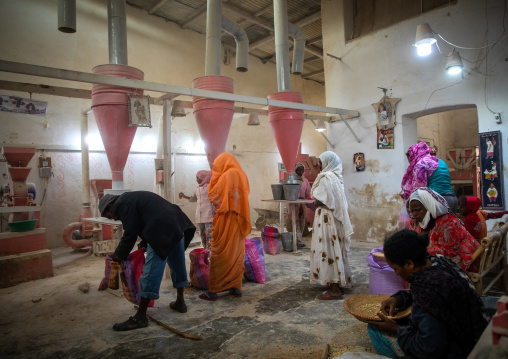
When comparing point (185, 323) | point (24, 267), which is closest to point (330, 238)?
point (185, 323)

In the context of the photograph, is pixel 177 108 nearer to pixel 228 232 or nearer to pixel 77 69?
pixel 228 232

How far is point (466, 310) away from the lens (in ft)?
5.16

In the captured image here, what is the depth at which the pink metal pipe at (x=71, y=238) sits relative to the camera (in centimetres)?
654

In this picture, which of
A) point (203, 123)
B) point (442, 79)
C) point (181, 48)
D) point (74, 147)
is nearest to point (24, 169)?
point (74, 147)

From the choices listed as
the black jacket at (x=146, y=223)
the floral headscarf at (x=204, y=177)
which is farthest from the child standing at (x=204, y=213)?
the black jacket at (x=146, y=223)

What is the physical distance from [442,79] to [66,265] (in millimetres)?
7691

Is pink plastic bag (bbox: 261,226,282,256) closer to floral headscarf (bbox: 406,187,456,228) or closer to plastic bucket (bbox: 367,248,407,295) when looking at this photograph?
plastic bucket (bbox: 367,248,407,295)

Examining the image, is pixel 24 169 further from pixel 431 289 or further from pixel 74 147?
pixel 431 289

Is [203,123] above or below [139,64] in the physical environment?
below

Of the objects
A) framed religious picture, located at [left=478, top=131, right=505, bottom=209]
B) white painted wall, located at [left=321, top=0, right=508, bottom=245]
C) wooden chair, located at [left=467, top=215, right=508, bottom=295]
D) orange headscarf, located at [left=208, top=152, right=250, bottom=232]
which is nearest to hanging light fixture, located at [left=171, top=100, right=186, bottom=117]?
orange headscarf, located at [left=208, top=152, right=250, bottom=232]

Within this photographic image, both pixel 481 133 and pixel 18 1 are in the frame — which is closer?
pixel 481 133

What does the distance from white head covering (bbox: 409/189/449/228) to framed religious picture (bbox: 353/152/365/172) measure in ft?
14.6

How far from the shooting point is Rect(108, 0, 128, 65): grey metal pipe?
444 cm

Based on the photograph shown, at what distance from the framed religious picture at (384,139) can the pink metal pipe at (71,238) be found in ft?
21.2
